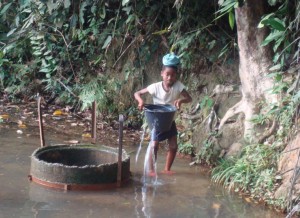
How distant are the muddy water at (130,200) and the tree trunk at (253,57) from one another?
965 millimetres

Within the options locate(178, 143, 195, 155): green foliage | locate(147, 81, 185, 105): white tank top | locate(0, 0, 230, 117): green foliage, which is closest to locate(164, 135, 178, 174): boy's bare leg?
locate(147, 81, 185, 105): white tank top

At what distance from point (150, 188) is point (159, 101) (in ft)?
3.33

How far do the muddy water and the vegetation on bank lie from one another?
11.2 inches

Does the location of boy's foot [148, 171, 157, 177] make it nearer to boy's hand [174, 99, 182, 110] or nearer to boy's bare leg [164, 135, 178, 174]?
boy's bare leg [164, 135, 178, 174]

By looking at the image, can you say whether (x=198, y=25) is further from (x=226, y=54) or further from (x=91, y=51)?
(x=91, y=51)

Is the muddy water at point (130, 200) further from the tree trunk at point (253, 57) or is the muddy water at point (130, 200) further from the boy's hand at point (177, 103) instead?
the tree trunk at point (253, 57)

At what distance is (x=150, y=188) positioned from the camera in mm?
5781

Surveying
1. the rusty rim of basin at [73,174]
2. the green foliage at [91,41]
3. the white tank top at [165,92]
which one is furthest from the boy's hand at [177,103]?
the green foliage at [91,41]

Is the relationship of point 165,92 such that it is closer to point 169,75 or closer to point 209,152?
point 169,75

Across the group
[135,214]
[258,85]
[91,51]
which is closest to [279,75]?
[258,85]

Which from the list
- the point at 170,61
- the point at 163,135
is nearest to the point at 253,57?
the point at 170,61

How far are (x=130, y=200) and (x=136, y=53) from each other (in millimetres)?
3495

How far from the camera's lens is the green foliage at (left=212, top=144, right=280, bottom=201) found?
556 centimetres

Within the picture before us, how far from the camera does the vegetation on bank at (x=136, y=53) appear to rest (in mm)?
5809
